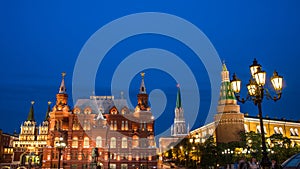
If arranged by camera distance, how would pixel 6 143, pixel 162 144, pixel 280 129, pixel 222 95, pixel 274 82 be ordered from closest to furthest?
pixel 274 82, pixel 222 95, pixel 280 129, pixel 6 143, pixel 162 144

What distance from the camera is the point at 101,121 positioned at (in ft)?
200

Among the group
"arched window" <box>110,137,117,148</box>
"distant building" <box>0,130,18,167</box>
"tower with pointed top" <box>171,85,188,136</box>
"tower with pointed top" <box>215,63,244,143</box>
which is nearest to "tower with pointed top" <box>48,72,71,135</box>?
"arched window" <box>110,137,117,148</box>

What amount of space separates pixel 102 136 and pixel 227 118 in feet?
94.5

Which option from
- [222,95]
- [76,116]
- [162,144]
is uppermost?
[222,95]

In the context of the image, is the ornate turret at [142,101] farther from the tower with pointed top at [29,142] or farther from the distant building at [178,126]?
the distant building at [178,126]

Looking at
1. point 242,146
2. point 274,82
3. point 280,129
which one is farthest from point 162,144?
point 274,82

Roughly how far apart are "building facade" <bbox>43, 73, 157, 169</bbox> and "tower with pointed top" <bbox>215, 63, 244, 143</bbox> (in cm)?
1650


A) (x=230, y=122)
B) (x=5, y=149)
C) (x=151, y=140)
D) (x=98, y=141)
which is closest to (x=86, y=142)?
(x=98, y=141)

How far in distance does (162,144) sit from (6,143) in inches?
2247

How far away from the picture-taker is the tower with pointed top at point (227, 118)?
216 ft

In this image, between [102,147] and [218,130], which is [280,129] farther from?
[102,147]

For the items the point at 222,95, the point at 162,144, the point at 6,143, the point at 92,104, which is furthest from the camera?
the point at 162,144

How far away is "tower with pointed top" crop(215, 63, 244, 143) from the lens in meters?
65.7

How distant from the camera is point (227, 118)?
220 ft
